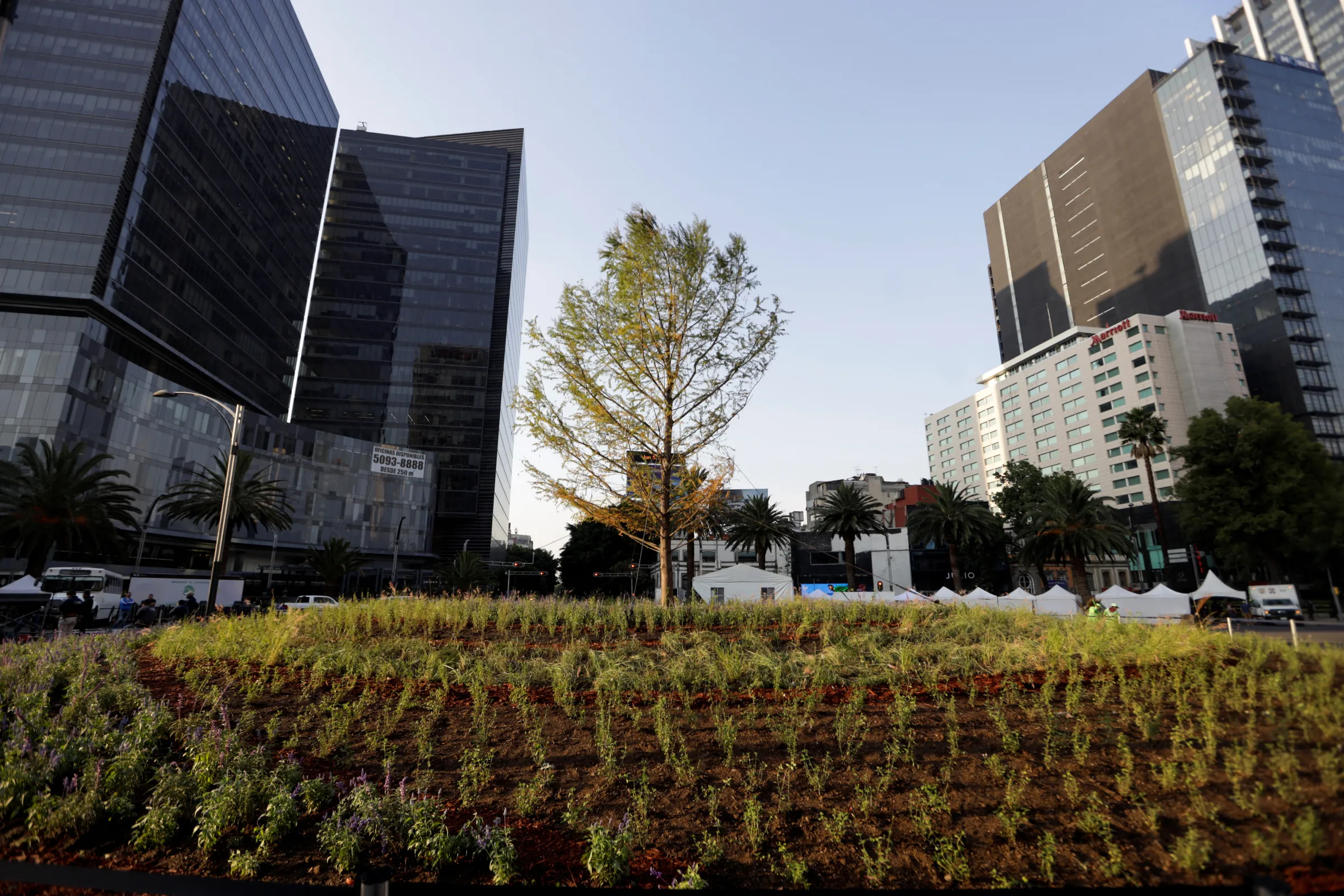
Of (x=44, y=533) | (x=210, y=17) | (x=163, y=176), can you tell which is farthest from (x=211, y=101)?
(x=44, y=533)

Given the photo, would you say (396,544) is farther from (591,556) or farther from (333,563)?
(591,556)

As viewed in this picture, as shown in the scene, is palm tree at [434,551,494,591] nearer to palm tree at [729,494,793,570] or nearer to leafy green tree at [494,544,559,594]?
leafy green tree at [494,544,559,594]

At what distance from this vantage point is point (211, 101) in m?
76.8

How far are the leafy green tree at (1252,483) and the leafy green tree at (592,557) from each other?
5715 cm

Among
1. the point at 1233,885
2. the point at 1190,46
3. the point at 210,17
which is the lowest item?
the point at 1233,885

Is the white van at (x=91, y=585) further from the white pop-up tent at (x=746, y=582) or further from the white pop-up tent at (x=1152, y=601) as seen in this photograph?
the white pop-up tent at (x=1152, y=601)

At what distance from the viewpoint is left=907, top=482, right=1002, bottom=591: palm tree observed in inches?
2221

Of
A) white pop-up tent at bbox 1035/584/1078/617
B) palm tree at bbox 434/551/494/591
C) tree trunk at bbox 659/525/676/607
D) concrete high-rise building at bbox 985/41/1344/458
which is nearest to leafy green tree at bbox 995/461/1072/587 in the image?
white pop-up tent at bbox 1035/584/1078/617

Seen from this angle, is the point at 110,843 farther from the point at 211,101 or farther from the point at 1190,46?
the point at 1190,46

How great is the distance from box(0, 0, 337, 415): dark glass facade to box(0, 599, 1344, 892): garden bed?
71209 millimetres

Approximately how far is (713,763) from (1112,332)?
125 meters

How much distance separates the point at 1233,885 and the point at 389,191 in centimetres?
14793

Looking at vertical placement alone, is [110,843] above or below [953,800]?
below

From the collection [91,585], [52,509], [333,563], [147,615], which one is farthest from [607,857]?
[333,563]
